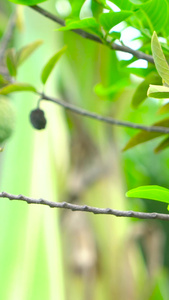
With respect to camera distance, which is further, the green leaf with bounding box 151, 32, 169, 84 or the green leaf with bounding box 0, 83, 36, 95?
the green leaf with bounding box 0, 83, 36, 95

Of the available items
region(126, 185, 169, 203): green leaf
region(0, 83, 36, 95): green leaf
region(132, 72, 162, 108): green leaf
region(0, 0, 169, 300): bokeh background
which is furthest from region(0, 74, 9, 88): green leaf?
region(0, 0, 169, 300): bokeh background

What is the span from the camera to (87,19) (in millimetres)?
551

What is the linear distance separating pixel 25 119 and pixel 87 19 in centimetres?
128

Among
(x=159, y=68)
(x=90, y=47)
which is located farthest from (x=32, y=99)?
(x=159, y=68)

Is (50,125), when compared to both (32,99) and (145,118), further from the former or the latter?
(145,118)

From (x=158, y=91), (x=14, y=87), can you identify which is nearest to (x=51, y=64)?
(x=14, y=87)

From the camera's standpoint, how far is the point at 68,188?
6.77 ft

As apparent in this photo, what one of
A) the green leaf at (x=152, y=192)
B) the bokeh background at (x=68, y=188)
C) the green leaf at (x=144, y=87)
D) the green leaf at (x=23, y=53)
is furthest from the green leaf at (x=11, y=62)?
the bokeh background at (x=68, y=188)

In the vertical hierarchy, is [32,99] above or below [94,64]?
below

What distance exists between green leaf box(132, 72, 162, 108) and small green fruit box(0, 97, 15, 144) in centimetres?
24

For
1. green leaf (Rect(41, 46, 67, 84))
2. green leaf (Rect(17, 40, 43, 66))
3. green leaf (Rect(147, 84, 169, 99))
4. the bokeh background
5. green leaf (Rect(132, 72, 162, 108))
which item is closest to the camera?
green leaf (Rect(147, 84, 169, 99))

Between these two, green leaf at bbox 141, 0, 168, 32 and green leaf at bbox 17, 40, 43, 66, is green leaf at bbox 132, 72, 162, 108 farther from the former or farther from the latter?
green leaf at bbox 17, 40, 43, 66

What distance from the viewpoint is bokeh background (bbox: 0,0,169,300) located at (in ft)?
4.91

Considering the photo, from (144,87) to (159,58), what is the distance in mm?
165
